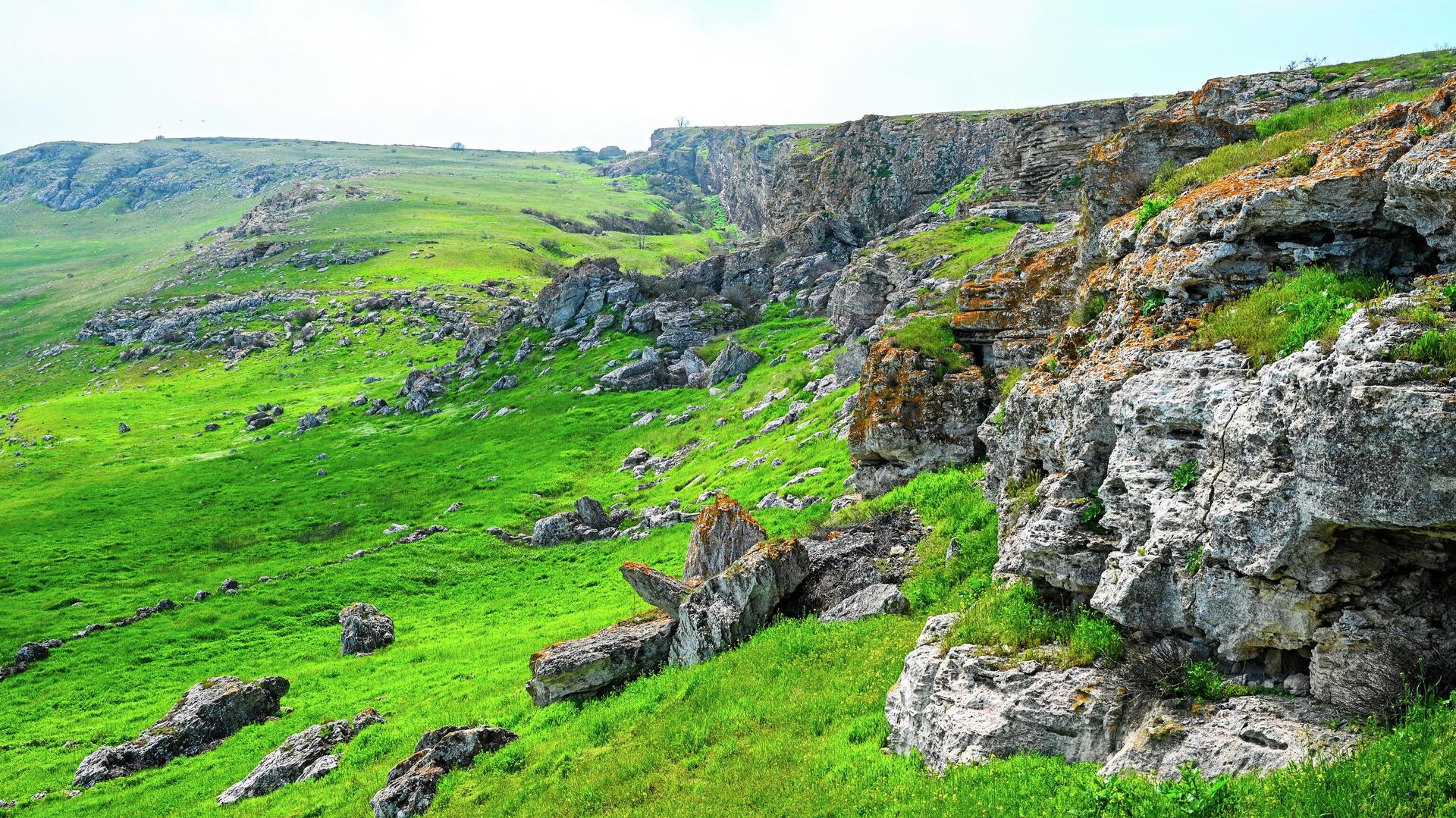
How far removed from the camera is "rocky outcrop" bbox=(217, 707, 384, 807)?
23.4 meters

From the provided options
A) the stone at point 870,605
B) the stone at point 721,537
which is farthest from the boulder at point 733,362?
the stone at point 870,605

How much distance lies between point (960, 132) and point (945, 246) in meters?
56.3

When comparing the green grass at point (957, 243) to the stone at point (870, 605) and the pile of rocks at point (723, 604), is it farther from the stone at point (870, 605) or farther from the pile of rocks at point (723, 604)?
the stone at point (870, 605)

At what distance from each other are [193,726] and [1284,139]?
134ft

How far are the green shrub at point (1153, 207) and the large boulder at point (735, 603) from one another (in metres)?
12.0

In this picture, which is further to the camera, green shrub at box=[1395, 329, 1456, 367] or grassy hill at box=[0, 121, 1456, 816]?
grassy hill at box=[0, 121, 1456, 816]

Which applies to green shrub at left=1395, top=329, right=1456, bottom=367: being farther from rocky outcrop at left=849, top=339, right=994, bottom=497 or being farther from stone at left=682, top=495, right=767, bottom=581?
rocky outcrop at left=849, top=339, right=994, bottom=497

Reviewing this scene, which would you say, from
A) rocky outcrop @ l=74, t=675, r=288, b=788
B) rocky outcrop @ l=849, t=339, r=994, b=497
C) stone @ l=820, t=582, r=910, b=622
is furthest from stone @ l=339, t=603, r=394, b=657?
stone @ l=820, t=582, r=910, b=622

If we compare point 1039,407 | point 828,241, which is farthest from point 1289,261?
point 828,241

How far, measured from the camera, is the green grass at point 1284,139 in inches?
565

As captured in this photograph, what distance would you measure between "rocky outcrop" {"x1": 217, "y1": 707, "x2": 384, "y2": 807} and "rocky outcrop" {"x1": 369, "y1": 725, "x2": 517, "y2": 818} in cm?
610

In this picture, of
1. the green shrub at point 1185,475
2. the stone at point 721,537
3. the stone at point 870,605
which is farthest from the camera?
the stone at point 721,537

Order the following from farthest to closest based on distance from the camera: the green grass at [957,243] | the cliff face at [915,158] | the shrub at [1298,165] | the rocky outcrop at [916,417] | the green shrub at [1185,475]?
the cliff face at [915,158], the green grass at [957,243], the rocky outcrop at [916,417], the shrub at [1298,165], the green shrub at [1185,475]

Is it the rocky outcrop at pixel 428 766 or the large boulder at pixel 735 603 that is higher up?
the large boulder at pixel 735 603
